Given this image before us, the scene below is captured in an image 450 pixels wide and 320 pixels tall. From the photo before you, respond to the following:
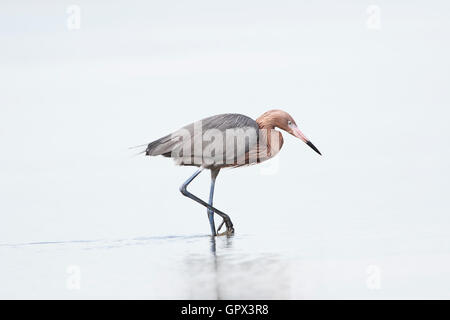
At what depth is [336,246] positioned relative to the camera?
10.6 metres

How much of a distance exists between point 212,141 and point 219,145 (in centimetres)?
11

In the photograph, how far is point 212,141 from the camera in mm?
11930

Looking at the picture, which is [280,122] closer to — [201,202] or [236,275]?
[201,202]

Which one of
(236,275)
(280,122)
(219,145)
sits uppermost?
(280,122)

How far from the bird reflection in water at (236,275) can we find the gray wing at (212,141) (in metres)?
1.83

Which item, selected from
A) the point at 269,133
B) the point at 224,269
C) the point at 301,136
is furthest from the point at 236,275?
the point at 301,136

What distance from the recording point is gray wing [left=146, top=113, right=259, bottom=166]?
11914 millimetres

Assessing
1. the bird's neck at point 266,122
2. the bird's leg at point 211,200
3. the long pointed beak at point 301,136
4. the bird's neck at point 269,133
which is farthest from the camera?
the long pointed beak at point 301,136

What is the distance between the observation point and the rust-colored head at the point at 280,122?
12594 millimetres

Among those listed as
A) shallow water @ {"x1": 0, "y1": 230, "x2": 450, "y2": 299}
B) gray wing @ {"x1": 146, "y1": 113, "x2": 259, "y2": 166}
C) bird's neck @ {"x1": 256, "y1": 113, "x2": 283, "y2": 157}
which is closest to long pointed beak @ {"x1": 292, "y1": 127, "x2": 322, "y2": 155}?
bird's neck @ {"x1": 256, "y1": 113, "x2": 283, "y2": 157}

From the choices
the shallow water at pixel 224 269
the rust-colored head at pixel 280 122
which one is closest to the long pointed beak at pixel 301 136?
the rust-colored head at pixel 280 122

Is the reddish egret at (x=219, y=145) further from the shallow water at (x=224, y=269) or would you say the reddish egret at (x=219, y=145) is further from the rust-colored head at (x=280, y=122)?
the shallow water at (x=224, y=269)

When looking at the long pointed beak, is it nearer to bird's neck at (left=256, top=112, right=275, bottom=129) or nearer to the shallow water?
bird's neck at (left=256, top=112, right=275, bottom=129)

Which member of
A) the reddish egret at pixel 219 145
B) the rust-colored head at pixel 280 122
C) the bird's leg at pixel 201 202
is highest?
the rust-colored head at pixel 280 122
